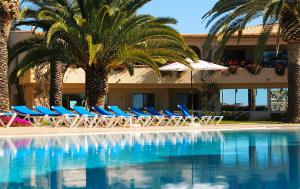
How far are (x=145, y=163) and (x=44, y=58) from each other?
49.8 feet

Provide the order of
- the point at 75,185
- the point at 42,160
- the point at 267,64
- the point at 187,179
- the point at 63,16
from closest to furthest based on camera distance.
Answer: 1. the point at 75,185
2. the point at 187,179
3. the point at 42,160
4. the point at 63,16
5. the point at 267,64

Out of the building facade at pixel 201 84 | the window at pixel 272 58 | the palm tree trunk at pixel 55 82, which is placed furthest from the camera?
the window at pixel 272 58

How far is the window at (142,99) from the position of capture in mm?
36969

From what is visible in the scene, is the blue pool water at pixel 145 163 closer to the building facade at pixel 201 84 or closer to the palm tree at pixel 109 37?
the palm tree at pixel 109 37

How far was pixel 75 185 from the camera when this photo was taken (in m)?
8.19

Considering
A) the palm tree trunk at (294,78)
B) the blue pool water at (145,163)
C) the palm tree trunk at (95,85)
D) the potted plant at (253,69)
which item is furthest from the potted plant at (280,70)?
the blue pool water at (145,163)

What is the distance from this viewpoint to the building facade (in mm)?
33156

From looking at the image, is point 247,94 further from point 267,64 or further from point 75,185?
point 75,185

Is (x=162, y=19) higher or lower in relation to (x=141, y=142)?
higher

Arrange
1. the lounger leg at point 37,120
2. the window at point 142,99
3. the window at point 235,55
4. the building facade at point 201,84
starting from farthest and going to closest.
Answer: the window at point 235,55 < the window at point 142,99 < the building facade at point 201,84 < the lounger leg at point 37,120

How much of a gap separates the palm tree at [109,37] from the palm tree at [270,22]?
3137 millimetres

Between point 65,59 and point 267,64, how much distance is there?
15.3m

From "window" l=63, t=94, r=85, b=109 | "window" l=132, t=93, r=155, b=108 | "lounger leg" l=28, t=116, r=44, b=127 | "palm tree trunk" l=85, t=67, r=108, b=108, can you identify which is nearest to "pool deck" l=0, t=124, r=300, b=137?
"lounger leg" l=28, t=116, r=44, b=127

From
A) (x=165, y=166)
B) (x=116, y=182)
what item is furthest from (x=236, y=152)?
(x=116, y=182)
